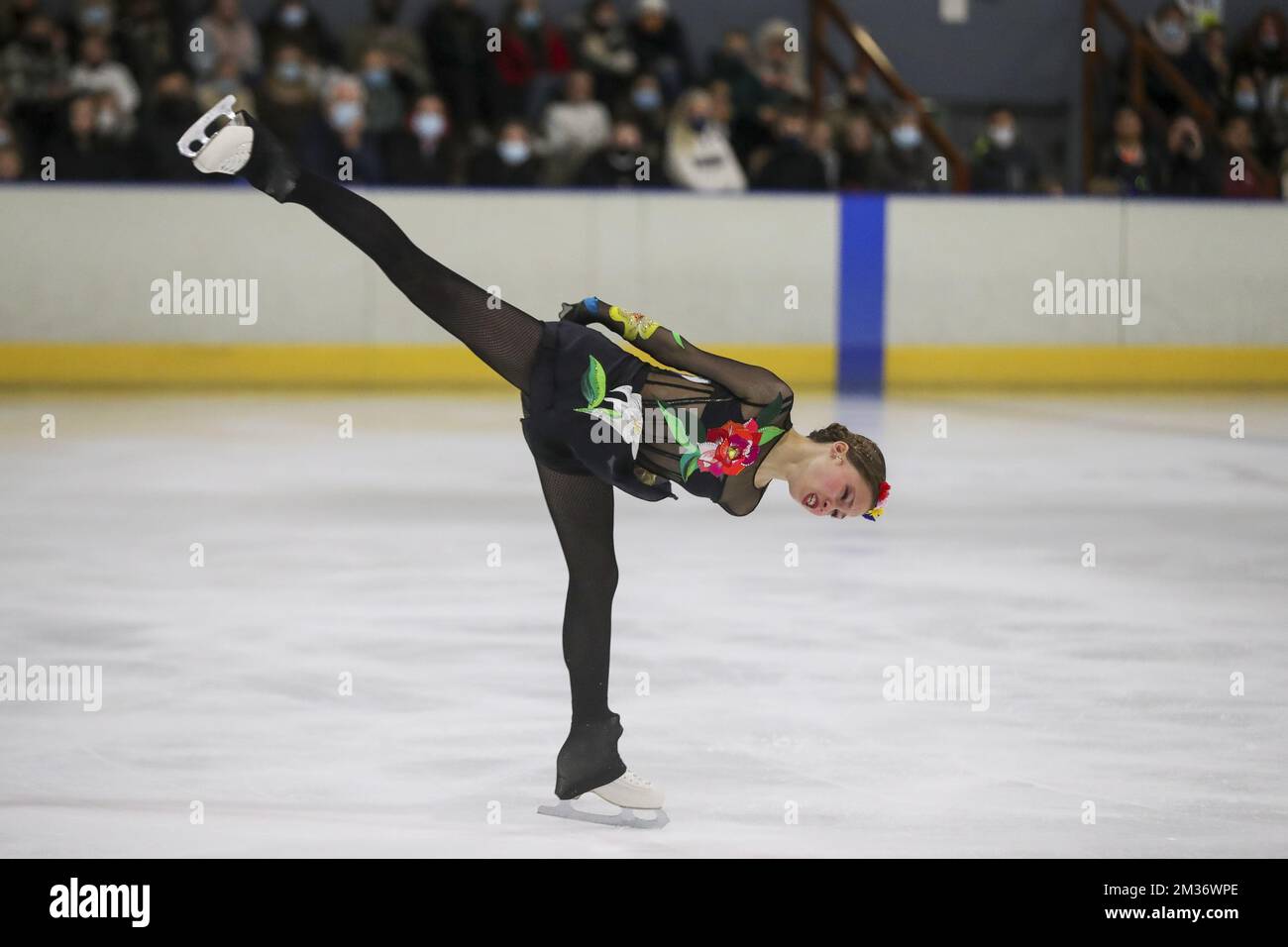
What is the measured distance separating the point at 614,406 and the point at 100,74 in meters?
10.1

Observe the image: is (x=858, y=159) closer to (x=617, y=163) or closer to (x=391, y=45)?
(x=617, y=163)

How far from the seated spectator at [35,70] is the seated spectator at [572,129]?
11.1 ft

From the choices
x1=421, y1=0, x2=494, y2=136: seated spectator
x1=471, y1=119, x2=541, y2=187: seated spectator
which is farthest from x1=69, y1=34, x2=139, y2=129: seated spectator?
x1=471, y1=119, x2=541, y2=187: seated spectator

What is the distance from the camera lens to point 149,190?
1262 centimetres

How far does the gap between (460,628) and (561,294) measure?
7388 mm

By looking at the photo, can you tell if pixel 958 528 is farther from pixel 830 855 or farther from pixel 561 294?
pixel 561 294

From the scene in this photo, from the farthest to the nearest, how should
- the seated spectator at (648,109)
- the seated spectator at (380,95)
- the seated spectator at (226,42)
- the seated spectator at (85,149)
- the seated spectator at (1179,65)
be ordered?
the seated spectator at (1179,65), the seated spectator at (648,109), the seated spectator at (380,95), the seated spectator at (226,42), the seated spectator at (85,149)

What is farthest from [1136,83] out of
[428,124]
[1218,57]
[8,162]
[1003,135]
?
[8,162]

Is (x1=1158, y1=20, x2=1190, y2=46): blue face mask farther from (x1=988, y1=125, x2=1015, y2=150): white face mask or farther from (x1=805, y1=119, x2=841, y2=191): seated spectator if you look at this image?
(x1=805, y1=119, x2=841, y2=191): seated spectator

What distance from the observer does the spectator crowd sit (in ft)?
42.1

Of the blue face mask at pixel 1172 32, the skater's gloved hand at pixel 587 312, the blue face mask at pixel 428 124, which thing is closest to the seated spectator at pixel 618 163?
the blue face mask at pixel 428 124

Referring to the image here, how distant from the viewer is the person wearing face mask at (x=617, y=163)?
13.3 m

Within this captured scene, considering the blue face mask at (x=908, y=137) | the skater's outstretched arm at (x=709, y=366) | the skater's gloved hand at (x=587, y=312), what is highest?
the blue face mask at (x=908, y=137)

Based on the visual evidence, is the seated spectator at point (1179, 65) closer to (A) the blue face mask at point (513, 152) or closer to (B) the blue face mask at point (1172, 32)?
(B) the blue face mask at point (1172, 32)
